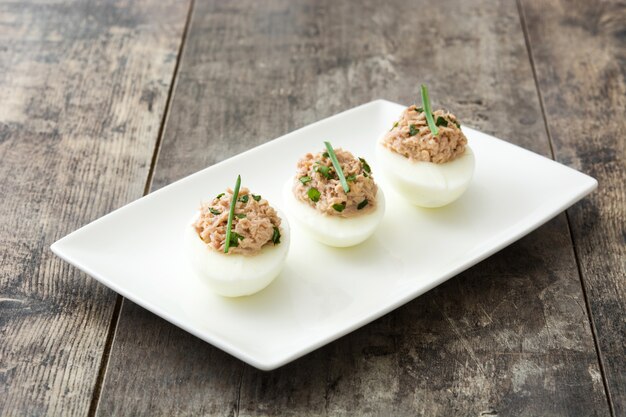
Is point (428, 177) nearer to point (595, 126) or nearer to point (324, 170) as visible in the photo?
point (324, 170)

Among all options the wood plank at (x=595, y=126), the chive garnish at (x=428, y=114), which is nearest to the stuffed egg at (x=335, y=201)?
the chive garnish at (x=428, y=114)

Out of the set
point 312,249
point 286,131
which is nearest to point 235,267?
point 312,249

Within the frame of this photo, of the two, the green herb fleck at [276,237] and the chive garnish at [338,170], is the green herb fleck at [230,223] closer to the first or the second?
the green herb fleck at [276,237]

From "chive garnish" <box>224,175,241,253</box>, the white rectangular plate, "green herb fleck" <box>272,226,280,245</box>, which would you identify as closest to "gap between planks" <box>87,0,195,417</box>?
the white rectangular plate

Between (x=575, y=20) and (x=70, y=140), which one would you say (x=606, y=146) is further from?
(x=70, y=140)

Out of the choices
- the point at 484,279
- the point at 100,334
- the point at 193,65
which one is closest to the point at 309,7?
the point at 193,65

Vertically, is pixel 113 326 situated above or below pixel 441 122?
below
